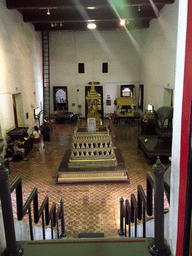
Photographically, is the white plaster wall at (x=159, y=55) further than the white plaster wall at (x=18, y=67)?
Yes

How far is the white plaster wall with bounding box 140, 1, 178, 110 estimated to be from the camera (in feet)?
37.1

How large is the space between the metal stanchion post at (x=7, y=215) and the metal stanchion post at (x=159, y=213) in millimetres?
1089

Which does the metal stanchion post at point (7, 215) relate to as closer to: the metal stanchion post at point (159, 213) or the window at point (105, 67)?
the metal stanchion post at point (159, 213)

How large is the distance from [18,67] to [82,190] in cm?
792

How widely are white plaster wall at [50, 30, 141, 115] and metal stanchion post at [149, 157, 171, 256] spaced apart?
17948 millimetres

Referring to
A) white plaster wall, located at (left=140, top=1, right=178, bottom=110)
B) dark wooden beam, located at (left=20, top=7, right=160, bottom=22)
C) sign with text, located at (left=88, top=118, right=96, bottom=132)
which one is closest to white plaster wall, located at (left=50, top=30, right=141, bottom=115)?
white plaster wall, located at (left=140, top=1, right=178, bottom=110)

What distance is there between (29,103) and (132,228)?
10.8 meters

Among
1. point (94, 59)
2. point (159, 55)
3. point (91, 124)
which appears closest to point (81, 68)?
point (94, 59)

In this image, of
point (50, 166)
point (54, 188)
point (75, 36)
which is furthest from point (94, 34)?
point (54, 188)

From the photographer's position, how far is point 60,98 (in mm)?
19422

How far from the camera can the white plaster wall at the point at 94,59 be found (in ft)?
60.7

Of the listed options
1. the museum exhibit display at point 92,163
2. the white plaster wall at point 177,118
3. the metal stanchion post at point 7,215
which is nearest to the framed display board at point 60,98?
the museum exhibit display at point 92,163

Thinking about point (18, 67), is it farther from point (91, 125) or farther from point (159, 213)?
point (159, 213)

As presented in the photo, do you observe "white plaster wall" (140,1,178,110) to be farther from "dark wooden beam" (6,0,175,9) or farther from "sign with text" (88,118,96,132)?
"sign with text" (88,118,96,132)
